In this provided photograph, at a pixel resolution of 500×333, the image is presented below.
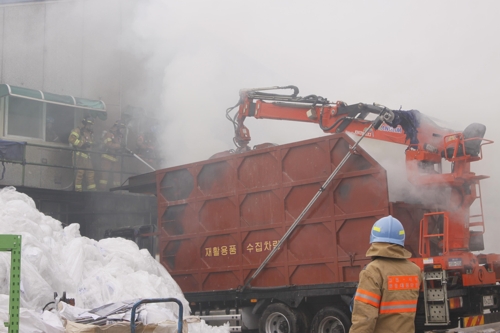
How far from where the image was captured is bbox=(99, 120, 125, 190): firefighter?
47.2 ft

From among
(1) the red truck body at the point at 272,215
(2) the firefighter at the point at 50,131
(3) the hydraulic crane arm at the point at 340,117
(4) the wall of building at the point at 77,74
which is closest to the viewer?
(1) the red truck body at the point at 272,215

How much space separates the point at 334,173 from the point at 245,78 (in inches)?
232

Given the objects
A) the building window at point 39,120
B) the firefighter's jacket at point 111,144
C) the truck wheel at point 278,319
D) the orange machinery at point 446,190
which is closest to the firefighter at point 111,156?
the firefighter's jacket at point 111,144

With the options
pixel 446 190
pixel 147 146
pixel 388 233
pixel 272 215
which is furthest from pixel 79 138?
pixel 388 233

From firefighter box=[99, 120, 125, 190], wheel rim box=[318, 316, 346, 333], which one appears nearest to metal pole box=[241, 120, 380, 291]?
wheel rim box=[318, 316, 346, 333]

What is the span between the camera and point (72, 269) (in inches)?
292

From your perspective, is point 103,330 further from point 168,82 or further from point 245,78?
point 168,82

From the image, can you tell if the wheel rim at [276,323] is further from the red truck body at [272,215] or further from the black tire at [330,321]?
the black tire at [330,321]

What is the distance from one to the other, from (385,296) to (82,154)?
38.1 feet

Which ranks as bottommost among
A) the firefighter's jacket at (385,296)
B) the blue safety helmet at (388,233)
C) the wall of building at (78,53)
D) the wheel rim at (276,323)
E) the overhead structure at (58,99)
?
the wheel rim at (276,323)

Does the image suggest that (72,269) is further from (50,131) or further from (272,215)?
(50,131)

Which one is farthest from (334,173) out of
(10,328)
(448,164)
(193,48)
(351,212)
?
(193,48)

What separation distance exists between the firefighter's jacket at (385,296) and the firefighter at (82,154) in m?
11.3

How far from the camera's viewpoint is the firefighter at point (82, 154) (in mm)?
13828
